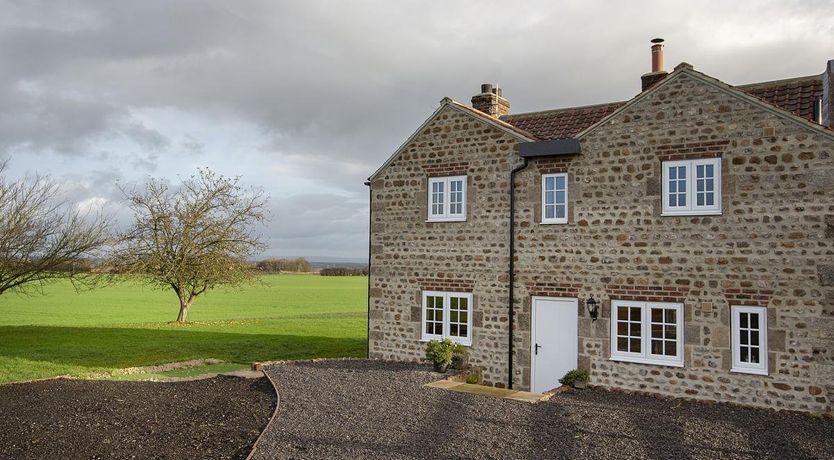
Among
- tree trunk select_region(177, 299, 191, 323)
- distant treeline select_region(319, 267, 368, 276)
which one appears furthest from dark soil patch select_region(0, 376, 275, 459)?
distant treeline select_region(319, 267, 368, 276)

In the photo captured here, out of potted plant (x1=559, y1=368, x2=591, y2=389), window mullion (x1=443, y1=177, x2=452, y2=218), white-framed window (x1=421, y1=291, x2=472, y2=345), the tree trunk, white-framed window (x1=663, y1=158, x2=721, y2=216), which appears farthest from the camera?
the tree trunk

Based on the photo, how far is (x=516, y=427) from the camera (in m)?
10.2

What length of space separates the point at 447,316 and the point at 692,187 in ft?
22.3

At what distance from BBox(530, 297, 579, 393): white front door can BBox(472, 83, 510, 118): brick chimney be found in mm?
6777

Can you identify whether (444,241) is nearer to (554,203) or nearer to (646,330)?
(554,203)

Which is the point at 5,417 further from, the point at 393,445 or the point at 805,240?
the point at 805,240

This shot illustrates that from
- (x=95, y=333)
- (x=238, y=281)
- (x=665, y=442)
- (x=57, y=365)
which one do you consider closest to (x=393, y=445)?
(x=665, y=442)

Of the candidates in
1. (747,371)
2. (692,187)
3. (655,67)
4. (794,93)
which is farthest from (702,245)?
(655,67)

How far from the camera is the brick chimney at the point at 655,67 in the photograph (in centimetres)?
1616

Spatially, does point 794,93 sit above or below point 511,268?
above

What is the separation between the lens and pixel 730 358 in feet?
41.1

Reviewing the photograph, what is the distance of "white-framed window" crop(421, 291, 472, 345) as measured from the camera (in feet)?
51.8

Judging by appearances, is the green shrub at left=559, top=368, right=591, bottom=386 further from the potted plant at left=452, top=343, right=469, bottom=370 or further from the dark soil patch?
the dark soil patch

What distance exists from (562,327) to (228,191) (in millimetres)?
24724
